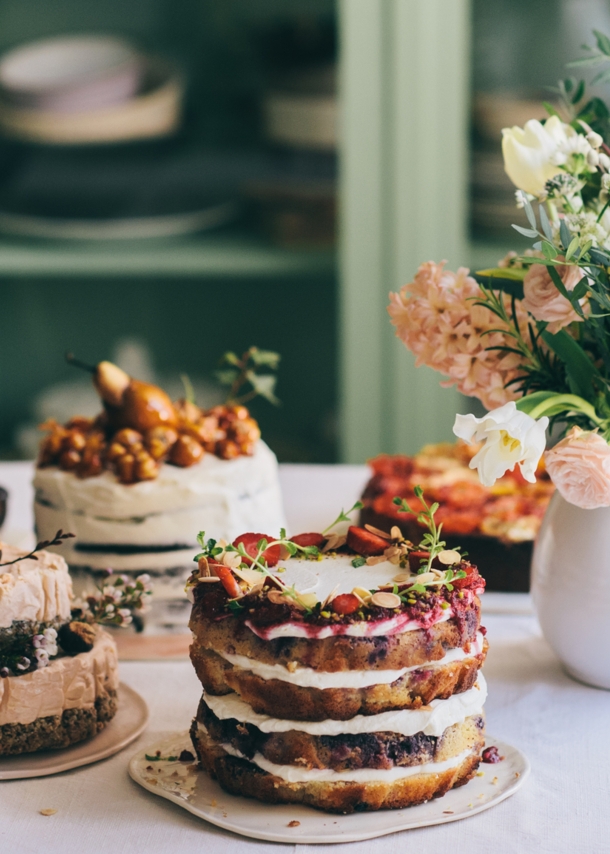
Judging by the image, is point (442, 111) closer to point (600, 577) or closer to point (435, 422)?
point (435, 422)

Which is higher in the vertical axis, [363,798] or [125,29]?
[125,29]

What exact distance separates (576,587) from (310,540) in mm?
263

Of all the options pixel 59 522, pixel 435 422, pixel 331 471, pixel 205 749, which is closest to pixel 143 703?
pixel 205 749

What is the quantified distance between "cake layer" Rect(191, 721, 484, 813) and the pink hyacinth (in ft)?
1.15

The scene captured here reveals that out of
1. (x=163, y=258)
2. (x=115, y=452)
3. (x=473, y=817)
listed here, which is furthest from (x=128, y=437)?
(x=163, y=258)

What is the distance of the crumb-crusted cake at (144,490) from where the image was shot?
48.0 inches

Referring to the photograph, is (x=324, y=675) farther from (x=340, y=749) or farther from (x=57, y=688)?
(x=57, y=688)

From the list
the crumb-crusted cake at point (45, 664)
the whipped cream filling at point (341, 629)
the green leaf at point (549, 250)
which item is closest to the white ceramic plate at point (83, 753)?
the crumb-crusted cake at point (45, 664)

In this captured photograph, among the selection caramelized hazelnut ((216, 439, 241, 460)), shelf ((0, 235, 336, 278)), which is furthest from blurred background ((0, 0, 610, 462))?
caramelized hazelnut ((216, 439, 241, 460))

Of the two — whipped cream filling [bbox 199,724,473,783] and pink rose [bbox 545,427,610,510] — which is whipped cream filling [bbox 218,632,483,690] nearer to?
whipped cream filling [bbox 199,724,473,783]

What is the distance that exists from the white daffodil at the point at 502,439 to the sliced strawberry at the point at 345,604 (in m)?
0.15

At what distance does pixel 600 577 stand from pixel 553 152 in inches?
15.4

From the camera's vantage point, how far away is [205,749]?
893mm

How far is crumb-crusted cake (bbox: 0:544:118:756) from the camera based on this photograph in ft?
3.06
